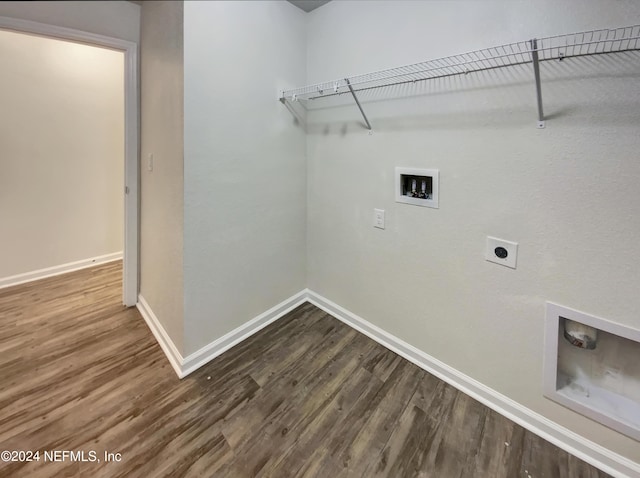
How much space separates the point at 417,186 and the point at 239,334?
4.97 ft

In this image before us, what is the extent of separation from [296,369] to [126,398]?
0.91 meters

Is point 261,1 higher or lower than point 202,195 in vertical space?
higher

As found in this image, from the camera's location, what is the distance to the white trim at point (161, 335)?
1.71m

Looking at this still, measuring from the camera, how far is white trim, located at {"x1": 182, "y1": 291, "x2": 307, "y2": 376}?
171 cm

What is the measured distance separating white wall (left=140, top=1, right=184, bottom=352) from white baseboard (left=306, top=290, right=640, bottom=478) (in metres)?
1.30

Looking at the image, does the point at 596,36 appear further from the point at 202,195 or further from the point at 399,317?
the point at 202,195

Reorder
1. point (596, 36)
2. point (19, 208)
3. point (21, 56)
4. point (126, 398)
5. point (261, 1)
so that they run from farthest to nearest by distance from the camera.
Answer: point (19, 208), point (21, 56), point (261, 1), point (126, 398), point (596, 36)

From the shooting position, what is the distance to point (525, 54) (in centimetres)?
121

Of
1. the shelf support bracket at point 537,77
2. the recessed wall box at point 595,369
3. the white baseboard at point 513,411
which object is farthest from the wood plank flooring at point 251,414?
the shelf support bracket at point 537,77

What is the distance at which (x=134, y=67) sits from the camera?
1949 millimetres

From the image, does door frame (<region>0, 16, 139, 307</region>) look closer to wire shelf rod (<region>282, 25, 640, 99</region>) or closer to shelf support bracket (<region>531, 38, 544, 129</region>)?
wire shelf rod (<region>282, 25, 640, 99</region>)

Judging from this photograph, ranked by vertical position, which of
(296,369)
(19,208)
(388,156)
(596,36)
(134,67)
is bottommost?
(296,369)

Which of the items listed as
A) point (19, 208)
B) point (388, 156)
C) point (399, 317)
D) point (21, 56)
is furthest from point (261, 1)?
point (19, 208)

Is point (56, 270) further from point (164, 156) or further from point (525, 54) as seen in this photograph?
point (525, 54)
